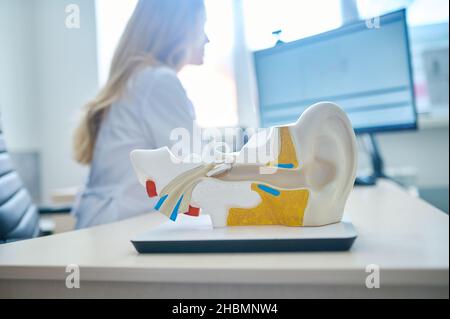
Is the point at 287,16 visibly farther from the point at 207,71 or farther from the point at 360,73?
the point at 360,73

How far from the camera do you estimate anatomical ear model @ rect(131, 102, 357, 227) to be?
18.7 inches

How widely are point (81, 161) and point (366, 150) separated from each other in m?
A: 0.94

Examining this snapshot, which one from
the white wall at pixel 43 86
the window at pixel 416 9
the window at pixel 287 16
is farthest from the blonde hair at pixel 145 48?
the white wall at pixel 43 86

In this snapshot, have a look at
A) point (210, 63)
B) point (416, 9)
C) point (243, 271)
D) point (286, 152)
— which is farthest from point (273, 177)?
point (416, 9)

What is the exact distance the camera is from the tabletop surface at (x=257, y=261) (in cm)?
35

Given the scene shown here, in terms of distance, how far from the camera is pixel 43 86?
8.63 ft

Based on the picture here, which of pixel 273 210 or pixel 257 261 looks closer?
pixel 257 261

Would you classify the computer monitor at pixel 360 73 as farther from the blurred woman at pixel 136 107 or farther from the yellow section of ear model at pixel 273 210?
the yellow section of ear model at pixel 273 210

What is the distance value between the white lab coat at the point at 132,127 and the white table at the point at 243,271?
1.52ft

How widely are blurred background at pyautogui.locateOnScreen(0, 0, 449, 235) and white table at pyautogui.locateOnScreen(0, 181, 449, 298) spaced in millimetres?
418

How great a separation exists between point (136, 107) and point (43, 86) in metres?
1.91

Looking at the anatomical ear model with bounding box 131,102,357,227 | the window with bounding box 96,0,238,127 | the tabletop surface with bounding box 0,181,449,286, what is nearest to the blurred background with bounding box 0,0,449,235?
the window with bounding box 96,0,238,127

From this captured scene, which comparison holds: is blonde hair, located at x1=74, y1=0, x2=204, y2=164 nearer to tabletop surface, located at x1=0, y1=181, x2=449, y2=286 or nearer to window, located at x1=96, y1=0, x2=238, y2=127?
window, located at x1=96, y1=0, x2=238, y2=127

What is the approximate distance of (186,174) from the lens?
1.63 feet
